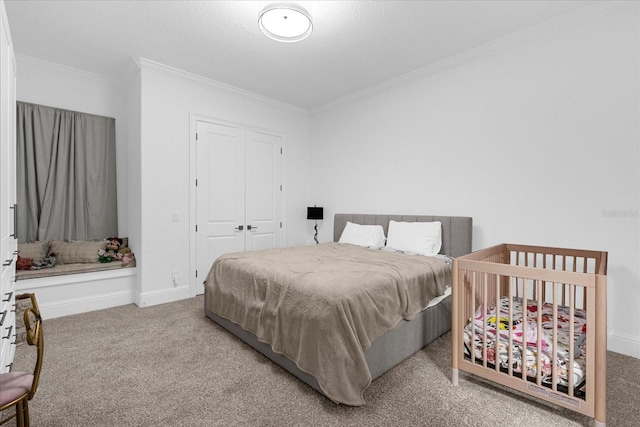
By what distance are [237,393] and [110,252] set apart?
9.23 ft

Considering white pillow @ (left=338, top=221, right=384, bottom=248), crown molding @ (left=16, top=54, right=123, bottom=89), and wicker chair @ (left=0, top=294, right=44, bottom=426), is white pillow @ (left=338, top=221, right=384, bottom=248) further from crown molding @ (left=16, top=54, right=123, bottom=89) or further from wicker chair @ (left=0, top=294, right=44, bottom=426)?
crown molding @ (left=16, top=54, right=123, bottom=89)

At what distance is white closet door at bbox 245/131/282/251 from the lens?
175 inches

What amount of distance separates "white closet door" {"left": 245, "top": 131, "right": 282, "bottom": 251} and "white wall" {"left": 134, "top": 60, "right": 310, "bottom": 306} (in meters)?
0.50

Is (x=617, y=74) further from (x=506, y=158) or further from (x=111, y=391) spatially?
(x=111, y=391)

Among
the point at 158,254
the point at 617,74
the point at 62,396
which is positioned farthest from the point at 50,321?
A: the point at 617,74

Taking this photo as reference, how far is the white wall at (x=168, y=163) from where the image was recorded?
346cm

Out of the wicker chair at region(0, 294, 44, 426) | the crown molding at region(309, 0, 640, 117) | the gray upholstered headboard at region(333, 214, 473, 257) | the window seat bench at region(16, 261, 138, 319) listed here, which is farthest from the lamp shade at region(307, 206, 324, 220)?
the wicker chair at region(0, 294, 44, 426)

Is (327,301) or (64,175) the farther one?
(64,175)

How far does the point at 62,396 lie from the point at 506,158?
399 centimetres

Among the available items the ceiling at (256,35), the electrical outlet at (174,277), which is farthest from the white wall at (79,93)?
the electrical outlet at (174,277)

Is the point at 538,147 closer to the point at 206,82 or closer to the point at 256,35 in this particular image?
the point at 256,35

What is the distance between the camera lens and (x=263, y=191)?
182 inches

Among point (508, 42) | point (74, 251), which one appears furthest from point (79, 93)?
point (508, 42)

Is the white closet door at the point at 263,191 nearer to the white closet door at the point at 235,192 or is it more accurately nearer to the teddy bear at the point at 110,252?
the white closet door at the point at 235,192
